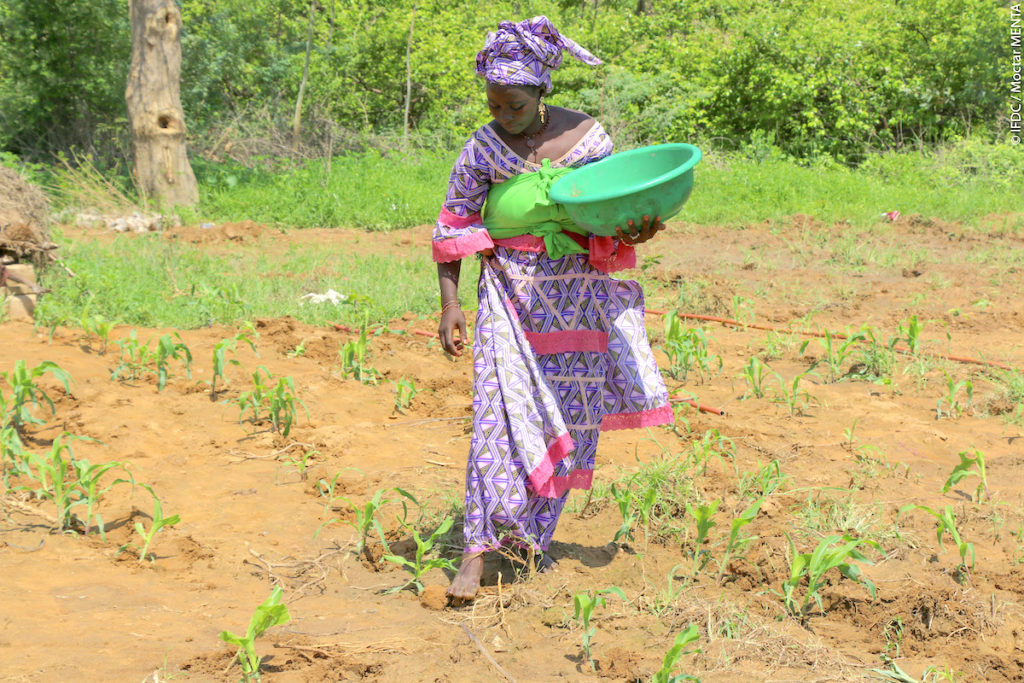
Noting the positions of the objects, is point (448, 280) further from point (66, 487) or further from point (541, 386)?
point (66, 487)

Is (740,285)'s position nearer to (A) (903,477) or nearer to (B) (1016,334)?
(B) (1016,334)

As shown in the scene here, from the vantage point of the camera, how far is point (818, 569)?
267 cm

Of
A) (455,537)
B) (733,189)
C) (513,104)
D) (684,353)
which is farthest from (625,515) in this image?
(733,189)

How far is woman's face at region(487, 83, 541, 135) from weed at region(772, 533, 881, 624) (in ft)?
4.83

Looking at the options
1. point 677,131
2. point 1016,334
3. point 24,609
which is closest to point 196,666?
point 24,609

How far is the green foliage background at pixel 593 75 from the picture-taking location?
11.7 meters

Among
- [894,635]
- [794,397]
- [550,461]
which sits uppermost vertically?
[550,461]

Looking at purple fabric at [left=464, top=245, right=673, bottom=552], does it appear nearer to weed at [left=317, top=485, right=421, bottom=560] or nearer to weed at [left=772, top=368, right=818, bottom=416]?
weed at [left=317, top=485, right=421, bottom=560]

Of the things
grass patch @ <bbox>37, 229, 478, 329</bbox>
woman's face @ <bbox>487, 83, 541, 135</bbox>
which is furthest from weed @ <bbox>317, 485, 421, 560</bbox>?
grass patch @ <bbox>37, 229, 478, 329</bbox>

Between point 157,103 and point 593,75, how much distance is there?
648 centimetres

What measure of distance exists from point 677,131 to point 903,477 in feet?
34.5

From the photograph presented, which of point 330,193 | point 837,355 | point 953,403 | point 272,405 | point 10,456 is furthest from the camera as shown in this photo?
point 330,193

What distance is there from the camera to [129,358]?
499cm

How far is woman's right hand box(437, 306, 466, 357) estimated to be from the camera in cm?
286
